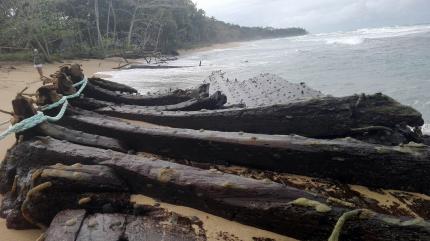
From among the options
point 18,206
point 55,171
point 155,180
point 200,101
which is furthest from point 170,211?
point 200,101

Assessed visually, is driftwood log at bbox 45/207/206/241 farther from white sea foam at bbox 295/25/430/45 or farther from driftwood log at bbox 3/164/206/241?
white sea foam at bbox 295/25/430/45

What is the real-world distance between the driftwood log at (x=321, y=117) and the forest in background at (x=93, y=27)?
18864mm

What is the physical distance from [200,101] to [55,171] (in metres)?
2.44

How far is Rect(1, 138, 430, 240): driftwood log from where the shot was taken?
1.83 m

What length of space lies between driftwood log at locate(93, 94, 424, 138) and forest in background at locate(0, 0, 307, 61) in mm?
18864

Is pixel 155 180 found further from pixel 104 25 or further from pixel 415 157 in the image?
pixel 104 25

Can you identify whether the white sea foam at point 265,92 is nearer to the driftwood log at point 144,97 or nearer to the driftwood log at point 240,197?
the driftwood log at point 144,97

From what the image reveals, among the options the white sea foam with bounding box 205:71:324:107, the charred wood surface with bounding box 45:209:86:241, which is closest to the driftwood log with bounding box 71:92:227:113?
the white sea foam with bounding box 205:71:324:107

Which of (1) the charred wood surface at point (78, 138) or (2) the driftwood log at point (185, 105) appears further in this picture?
(2) the driftwood log at point (185, 105)

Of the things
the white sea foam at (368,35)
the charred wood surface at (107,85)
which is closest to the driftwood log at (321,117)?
the charred wood surface at (107,85)

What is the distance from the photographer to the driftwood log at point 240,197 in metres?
1.83

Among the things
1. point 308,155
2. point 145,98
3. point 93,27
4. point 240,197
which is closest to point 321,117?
point 308,155

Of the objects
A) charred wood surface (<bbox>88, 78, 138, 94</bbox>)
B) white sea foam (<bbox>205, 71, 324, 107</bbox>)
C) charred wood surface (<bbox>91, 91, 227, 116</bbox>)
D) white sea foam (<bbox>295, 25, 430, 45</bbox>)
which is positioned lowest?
white sea foam (<bbox>205, 71, 324, 107</bbox>)

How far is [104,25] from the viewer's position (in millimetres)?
40062
